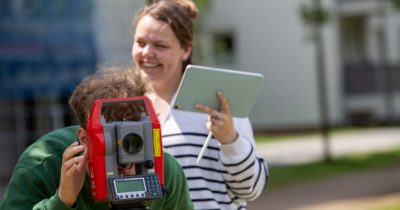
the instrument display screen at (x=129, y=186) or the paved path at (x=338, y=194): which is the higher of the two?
the instrument display screen at (x=129, y=186)

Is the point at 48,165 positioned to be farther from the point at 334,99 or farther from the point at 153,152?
the point at 334,99

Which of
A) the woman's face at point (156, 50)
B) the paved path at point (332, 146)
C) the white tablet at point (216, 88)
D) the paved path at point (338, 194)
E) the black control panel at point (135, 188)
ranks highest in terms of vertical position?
the woman's face at point (156, 50)

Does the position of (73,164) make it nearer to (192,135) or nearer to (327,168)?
(192,135)

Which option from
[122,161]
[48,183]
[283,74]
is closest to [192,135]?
[48,183]

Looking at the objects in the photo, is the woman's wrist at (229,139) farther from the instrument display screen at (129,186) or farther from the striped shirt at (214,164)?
the instrument display screen at (129,186)

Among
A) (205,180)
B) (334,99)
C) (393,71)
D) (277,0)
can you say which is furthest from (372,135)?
(205,180)

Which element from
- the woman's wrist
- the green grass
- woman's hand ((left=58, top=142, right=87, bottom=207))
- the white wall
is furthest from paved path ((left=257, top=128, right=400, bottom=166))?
woman's hand ((left=58, top=142, right=87, bottom=207))

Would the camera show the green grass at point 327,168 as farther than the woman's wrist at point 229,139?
Yes

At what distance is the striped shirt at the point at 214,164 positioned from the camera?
2.23 m

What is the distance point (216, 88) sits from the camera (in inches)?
85.0

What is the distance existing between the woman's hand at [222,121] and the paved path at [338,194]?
496 cm

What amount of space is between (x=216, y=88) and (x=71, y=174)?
2.96 feet

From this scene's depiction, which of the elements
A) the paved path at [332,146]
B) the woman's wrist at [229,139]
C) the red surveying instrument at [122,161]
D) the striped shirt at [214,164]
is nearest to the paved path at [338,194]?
the paved path at [332,146]

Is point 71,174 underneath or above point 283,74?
above
